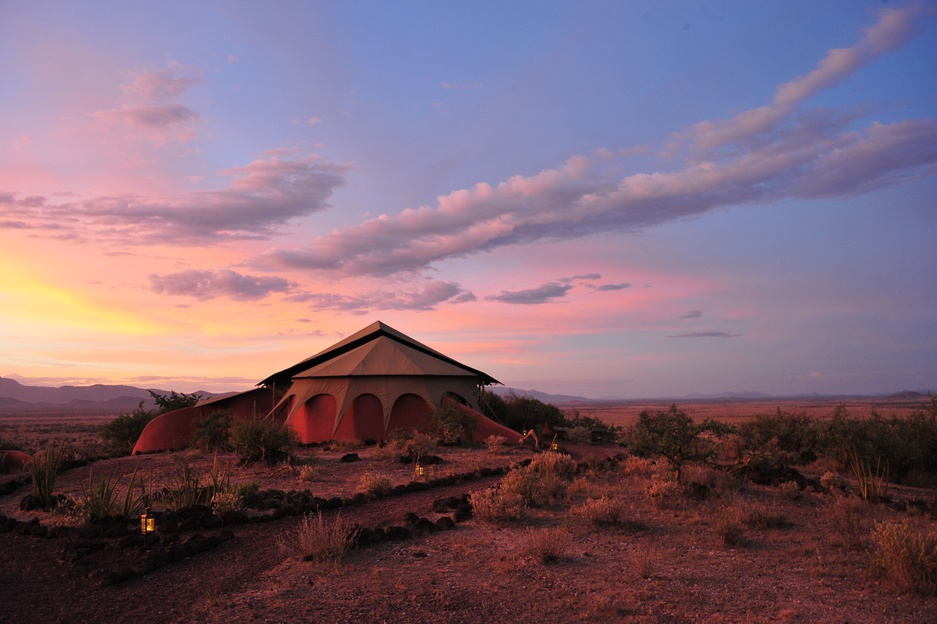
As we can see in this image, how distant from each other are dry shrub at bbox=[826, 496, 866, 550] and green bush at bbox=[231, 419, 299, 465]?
12.7m

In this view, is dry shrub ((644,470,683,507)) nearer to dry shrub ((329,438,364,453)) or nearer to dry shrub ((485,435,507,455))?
dry shrub ((485,435,507,455))

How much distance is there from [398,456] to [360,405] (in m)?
5.51

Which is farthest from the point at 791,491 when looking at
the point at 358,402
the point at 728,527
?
the point at 358,402

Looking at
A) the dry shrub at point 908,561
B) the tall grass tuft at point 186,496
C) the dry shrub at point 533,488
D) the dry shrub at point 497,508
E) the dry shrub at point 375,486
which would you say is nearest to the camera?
the dry shrub at point 908,561

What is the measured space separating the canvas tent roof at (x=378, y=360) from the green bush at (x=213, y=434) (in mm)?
4149

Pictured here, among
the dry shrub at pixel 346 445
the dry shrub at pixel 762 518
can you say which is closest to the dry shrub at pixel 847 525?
the dry shrub at pixel 762 518

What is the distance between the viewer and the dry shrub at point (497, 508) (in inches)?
411

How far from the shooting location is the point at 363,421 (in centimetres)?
2320

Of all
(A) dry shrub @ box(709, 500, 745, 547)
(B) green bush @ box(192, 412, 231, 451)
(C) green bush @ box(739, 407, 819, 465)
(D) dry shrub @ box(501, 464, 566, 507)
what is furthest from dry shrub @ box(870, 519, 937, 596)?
(B) green bush @ box(192, 412, 231, 451)

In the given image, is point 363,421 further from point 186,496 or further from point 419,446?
point 186,496

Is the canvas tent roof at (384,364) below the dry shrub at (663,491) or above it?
above

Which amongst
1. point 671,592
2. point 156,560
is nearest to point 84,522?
point 156,560

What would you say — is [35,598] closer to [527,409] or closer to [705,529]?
[705,529]

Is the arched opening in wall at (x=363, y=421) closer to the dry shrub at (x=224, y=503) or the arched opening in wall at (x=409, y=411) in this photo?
the arched opening in wall at (x=409, y=411)
